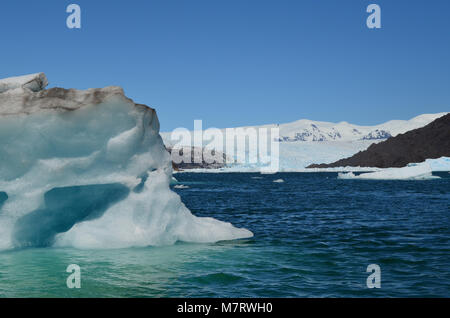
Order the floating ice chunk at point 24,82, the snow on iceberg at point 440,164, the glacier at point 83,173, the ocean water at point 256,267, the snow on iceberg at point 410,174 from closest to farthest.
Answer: the ocean water at point 256,267 < the glacier at point 83,173 < the floating ice chunk at point 24,82 < the snow on iceberg at point 410,174 < the snow on iceberg at point 440,164

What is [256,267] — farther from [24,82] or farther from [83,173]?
[24,82]

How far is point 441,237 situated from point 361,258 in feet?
14.5

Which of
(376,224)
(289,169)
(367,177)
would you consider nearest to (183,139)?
(289,169)

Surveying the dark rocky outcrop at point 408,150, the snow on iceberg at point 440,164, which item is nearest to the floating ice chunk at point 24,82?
the snow on iceberg at point 440,164

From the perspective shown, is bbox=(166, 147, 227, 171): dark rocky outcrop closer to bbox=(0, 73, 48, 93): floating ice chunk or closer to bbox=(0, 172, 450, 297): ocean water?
bbox=(0, 172, 450, 297): ocean water

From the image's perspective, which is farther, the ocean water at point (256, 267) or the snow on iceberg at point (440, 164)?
the snow on iceberg at point (440, 164)

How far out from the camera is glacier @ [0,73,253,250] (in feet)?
34.8

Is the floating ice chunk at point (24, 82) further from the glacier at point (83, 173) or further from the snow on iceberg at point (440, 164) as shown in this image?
the snow on iceberg at point (440, 164)

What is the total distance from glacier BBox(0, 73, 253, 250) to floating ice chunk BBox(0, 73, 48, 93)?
0.03 meters

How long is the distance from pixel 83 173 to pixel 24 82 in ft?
9.72

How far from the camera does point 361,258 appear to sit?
34.8ft

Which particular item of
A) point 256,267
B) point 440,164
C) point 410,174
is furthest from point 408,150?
point 256,267

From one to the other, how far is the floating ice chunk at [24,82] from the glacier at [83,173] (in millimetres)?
25

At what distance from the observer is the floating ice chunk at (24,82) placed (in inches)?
465
